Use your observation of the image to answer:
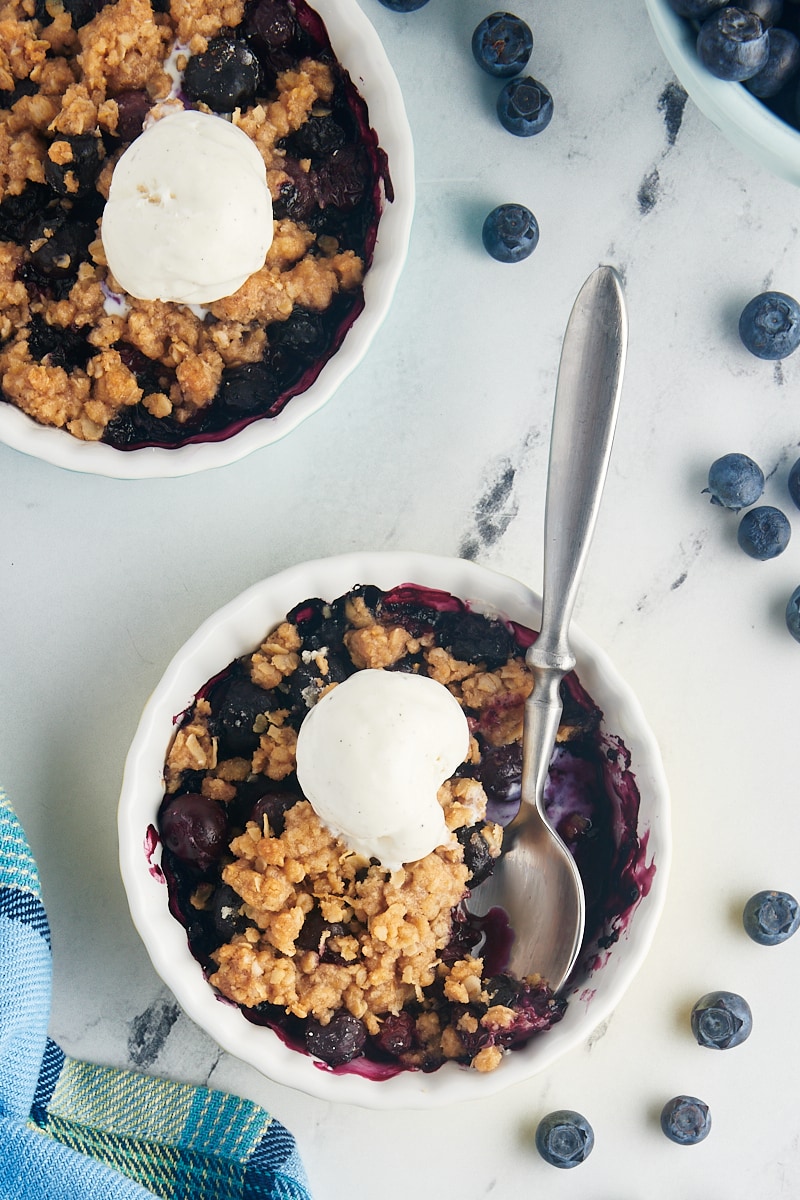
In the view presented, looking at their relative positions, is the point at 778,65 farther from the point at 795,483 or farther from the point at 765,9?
the point at 795,483

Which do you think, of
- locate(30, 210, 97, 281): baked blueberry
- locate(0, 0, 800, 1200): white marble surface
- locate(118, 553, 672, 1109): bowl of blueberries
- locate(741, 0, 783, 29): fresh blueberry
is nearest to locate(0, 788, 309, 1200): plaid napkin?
locate(0, 0, 800, 1200): white marble surface

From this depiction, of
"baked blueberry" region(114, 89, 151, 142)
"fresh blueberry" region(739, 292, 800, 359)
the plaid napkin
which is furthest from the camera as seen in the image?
"fresh blueberry" region(739, 292, 800, 359)

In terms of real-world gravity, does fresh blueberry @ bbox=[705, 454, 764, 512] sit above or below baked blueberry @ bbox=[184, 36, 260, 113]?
below

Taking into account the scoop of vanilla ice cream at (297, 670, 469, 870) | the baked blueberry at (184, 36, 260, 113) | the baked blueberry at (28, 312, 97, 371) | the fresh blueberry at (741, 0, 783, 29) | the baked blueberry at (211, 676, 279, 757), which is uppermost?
the fresh blueberry at (741, 0, 783, 29)

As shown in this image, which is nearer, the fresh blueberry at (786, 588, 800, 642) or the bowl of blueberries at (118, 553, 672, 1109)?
the bowl of blueberries at (118, 553, 672, 1109)

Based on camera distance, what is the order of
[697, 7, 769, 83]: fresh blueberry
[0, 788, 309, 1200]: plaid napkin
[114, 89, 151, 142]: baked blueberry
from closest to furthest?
1. [697, 7, 769, 83]: fresh blueberry
2. [114, 89, 151, 142]: baked blueberry
3. [0, 788, 309, 1200]: plaid napkin

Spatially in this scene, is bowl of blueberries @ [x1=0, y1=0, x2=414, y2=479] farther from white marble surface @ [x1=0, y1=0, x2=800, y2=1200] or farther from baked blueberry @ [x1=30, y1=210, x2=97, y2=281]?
white marble surface @ [x1=0, y1=0, x2=800, y2=1200]
